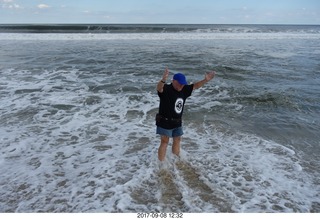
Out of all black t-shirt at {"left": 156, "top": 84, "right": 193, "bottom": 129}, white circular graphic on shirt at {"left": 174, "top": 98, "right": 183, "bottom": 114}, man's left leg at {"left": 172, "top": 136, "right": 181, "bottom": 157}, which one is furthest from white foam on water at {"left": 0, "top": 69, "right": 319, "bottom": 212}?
white circular graphic on shirt at {"left": 174, "top": 98, "right": 183, "bottom": 114}

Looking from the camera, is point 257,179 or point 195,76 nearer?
point 257,179

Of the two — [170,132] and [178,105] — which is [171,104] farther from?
[170,132]

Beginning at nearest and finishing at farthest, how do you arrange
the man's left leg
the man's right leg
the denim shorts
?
1. the denim shorts
2. the man's right leg
3. the man's left leg

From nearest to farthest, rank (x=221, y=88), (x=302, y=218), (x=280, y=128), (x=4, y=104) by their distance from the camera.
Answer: (x=302, y=218) → (x=280, y=128) → (x=4, y=104) → (x=221, y=88)

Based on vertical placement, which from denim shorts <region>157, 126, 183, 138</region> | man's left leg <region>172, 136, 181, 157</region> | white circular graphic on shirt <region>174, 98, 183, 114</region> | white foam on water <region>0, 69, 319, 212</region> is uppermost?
white circular graphic on shirt <region>174, 98, 183, 114</region>

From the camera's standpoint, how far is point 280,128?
7.24 m

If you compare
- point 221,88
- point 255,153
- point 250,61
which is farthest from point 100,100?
point 250,61

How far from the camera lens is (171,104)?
475cm

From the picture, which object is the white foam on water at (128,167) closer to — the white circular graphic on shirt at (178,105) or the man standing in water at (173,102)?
the man standing in water at (173,102)

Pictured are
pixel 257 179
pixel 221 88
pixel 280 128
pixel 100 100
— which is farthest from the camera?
pixel 221 88

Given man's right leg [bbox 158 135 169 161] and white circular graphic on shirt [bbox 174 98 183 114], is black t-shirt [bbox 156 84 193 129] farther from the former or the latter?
man's right leg [bbox 158 135 169 161]

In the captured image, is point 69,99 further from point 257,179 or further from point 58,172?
point 257,179

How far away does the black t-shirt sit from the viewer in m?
4.70

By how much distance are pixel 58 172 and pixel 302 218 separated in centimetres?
393
